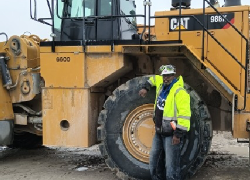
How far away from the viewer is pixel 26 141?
6.98 m

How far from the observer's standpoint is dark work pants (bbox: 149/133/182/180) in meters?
3.92

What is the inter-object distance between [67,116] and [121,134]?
2.98 ft

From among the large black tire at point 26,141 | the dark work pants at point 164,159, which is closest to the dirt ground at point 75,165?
the large black tire at point 26,141

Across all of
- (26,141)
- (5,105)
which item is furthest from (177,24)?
(26,141)

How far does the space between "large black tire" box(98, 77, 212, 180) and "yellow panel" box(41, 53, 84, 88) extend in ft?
2.14

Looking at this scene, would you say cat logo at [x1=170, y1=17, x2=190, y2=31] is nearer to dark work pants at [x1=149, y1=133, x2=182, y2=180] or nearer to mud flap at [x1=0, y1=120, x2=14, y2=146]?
dark work pants at [x1=149, y1=133, x2=182, y2=180]

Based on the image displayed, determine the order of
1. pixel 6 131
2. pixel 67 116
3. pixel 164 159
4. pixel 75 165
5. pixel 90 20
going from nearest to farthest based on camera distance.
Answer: pixel 164 159 → pixel 67 116 → pixel 90 20 → pixel 6 131 → pixel 75 165

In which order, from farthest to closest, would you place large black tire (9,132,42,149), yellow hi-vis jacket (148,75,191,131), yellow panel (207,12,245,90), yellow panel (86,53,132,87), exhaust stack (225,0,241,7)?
large black tire (9,132,42,149) → exhaust stack (225,0,241,7) → yellow panel (207,12,245,90) → yellow panel (86,53,132,87) → yellow hi-vis jacket (148,75,191,131)

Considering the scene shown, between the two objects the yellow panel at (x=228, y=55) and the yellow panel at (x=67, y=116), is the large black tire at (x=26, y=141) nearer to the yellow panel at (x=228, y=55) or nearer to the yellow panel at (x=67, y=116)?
the yellow panel at (x=67, y=116)

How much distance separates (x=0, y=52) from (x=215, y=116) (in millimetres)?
3870

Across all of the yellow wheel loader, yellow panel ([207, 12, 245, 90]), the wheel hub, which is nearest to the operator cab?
the yellow wheel loader

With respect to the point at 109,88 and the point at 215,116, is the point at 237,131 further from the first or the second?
the point at 109,88

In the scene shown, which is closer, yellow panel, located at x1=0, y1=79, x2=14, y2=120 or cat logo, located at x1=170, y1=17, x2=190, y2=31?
cat logo, located at x1=170, y1=17, x2=190, y2=31

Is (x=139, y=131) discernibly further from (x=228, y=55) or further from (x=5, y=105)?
(x=5, y=105)
